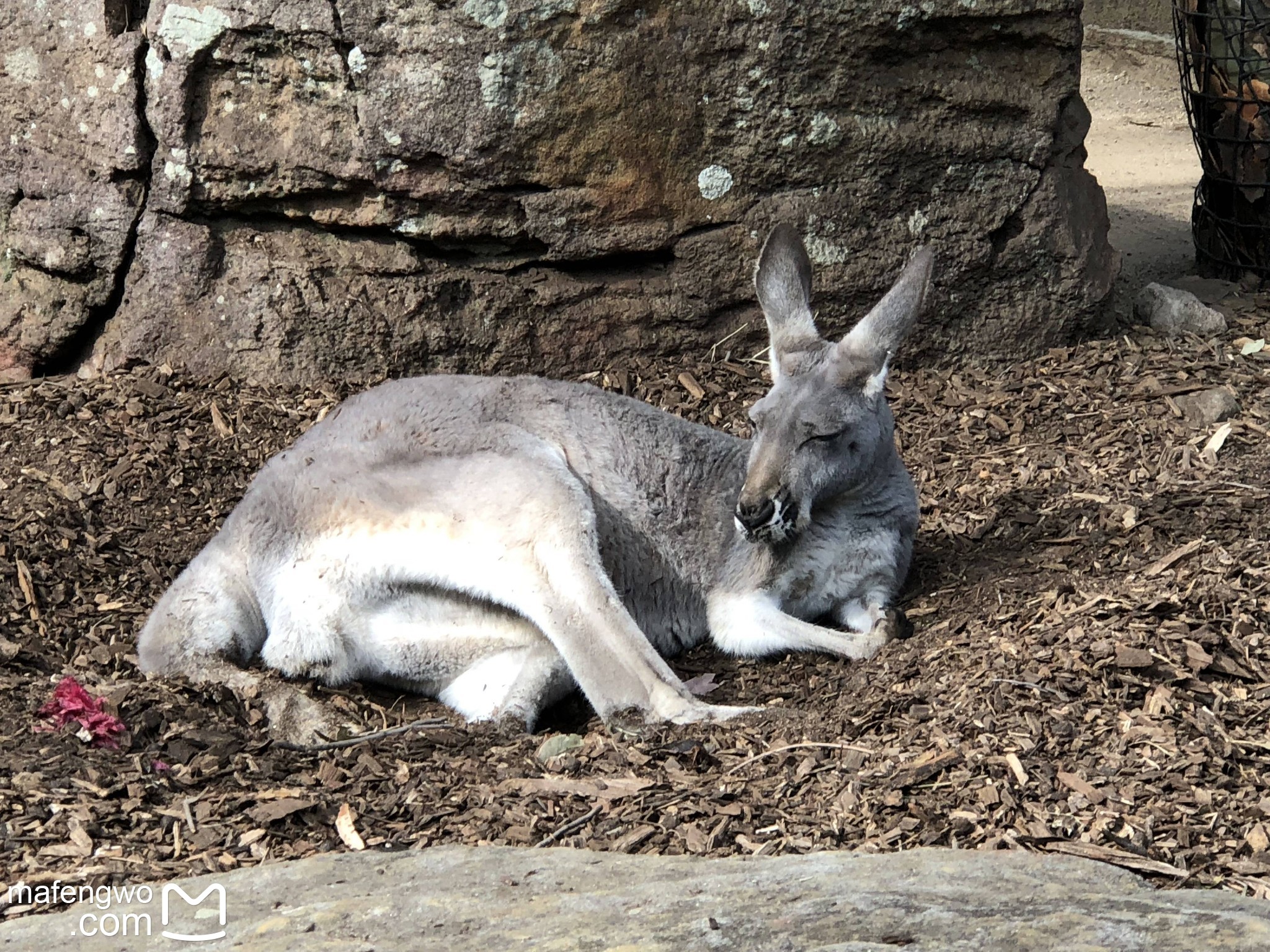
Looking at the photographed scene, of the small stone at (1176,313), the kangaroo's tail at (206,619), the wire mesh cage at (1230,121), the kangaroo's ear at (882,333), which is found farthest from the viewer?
the wire mesh cage at (1230,121)

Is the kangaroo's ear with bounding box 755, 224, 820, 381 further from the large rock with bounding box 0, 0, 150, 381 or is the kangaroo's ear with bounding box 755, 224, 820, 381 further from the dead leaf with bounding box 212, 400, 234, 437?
the large rock with bounding box 0, 0, 150, 381

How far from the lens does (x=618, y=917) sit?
276 centimetres

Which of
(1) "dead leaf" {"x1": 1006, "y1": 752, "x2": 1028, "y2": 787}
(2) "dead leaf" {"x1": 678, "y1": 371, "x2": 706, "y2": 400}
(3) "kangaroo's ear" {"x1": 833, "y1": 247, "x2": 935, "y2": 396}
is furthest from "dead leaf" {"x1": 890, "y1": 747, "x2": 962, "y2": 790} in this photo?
(2) "dead leaf" {"x1": 678, "y1": 371, "x2": 706, "y2": 400}

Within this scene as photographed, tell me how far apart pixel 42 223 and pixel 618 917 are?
4888mm

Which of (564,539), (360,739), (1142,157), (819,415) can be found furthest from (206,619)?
(1142,157)

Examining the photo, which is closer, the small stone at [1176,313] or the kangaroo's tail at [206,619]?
the kangaroo's tail at [206,619]

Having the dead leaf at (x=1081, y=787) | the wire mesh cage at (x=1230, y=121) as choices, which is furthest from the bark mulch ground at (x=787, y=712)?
the wire mesh cage at (x=1230, y=121)

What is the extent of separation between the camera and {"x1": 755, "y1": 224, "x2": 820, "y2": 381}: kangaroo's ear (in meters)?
5.33

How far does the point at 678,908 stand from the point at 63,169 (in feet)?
16.1

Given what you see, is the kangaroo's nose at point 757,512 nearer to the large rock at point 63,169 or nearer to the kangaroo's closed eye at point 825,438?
the kangaroo's closed eye at point 825,438

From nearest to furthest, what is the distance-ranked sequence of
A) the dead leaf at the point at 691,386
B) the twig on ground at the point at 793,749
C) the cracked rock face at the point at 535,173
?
1. the twig on ground at the point at 793,749
2. the cracked rock face at the point at 535,173
3. the dead leaf at the point at 691,386

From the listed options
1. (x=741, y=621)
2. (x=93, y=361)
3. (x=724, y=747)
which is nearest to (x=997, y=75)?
(x=741, y=621)

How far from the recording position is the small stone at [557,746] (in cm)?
411

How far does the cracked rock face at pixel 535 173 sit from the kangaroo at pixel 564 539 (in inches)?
47.3
